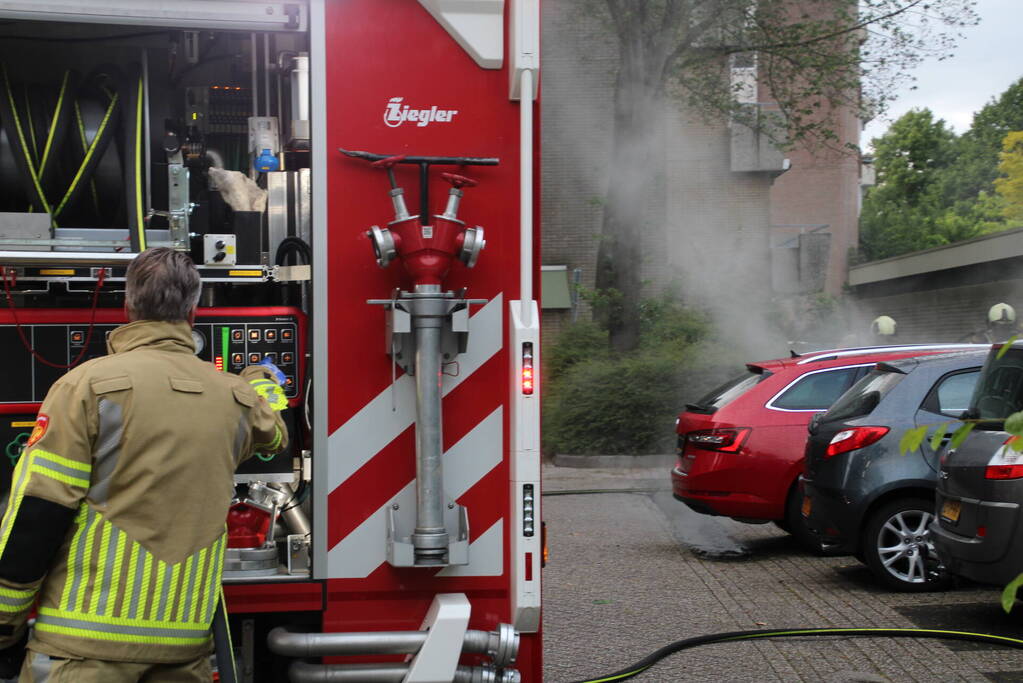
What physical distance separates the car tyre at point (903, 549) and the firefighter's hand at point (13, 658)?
6.84 metres

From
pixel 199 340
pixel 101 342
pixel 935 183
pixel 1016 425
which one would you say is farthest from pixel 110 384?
pixel 935 183

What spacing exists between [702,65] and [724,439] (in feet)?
42.4

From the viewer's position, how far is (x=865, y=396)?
9211 millimetres

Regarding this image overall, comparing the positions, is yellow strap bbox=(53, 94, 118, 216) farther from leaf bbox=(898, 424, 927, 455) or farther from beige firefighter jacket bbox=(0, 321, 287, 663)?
leaf bbox=(898, 424, 927, 455)

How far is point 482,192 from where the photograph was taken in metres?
3.76

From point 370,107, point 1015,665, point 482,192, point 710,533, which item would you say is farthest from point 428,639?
point 710,533

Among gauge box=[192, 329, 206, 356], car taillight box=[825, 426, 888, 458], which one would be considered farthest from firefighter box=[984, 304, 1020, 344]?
gauge box=[192, 329, 206, 356]

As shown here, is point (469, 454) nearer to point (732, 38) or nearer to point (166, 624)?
point (166, 624)

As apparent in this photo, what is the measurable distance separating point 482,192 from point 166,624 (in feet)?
5.14

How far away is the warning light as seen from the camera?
3.62 meters

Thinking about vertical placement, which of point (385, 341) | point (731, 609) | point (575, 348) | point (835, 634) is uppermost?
point (385, 341)

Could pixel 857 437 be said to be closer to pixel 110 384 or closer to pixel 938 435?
pixel 938 435

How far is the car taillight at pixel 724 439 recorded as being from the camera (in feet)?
33.3

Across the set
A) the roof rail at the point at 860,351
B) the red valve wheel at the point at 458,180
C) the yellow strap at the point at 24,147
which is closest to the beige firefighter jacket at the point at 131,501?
the red valve wheel at the point at 458,180
